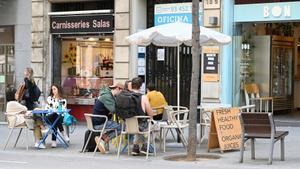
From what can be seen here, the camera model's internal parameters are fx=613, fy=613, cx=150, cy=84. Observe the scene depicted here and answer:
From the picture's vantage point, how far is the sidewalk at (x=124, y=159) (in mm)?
10898

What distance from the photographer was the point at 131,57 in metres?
18.9

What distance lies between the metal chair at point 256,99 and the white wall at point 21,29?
7.65 metres

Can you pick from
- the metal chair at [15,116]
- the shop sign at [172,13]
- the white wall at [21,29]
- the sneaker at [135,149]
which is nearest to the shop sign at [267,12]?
the shop sign at [172,13]

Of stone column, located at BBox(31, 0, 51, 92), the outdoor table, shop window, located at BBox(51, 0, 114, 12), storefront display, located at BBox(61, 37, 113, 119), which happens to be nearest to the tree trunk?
the outdoor table

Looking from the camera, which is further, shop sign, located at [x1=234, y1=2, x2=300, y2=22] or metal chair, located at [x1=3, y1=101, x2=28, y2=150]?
shop sign, located at [x1=234, y1=2, x2=300, y2=22]

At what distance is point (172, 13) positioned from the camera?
18.5 m

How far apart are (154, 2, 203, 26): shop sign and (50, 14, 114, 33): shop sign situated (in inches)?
59.6

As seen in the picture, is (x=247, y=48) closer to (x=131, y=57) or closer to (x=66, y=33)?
(x=131, y=57)

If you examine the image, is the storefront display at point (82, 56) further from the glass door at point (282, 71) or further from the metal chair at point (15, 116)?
the metal chair at point (15, 116)

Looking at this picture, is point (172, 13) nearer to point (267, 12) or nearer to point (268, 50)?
point (267, 12)

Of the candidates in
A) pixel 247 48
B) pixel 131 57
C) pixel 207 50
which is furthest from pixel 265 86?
pixel 131 57

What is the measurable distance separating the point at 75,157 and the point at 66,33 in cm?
876

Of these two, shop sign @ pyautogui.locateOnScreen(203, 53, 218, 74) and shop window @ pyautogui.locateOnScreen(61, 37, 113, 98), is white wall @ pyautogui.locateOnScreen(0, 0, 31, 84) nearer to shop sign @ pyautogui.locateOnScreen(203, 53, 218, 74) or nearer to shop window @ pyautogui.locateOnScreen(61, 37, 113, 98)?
shop window @ pyautogui.locateOnScreen(61, 37, 113, 98)

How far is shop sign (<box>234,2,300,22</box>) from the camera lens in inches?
657
